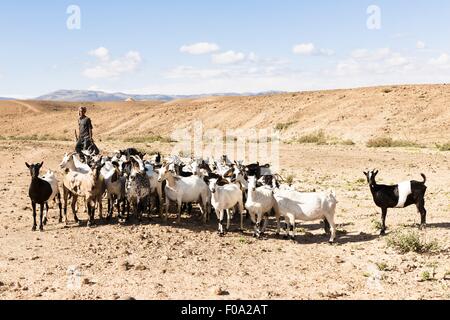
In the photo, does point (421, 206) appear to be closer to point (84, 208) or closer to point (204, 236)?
point (204, 236)

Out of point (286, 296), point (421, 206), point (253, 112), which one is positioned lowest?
point (286, 296)

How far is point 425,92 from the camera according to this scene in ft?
180

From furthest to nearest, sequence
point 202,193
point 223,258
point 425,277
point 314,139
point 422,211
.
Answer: point 314,139 < point 202,193 < point 422,211 < point 223,258 < point 425,277

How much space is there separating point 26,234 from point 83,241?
183 centimetres

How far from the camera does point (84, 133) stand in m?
16.2

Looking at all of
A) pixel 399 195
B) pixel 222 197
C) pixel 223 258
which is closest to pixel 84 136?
pixel 222 197

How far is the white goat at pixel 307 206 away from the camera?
1164 cm

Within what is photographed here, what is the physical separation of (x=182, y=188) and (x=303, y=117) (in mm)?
44780

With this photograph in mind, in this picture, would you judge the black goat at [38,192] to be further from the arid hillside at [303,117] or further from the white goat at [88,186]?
the arid hillside at [303,117]

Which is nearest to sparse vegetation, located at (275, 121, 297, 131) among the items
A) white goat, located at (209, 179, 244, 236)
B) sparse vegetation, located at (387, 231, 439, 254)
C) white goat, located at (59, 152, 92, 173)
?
white goat, located at (59, 152, 92, 173)

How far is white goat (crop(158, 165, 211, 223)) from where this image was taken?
13166mm

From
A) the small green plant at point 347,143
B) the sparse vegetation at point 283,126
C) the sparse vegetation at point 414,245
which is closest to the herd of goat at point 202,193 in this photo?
the sparse vegetation at point 414,245

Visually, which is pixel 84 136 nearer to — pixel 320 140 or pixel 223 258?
pixel 223 258

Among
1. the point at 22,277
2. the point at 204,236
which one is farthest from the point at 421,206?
the point at 22,277
